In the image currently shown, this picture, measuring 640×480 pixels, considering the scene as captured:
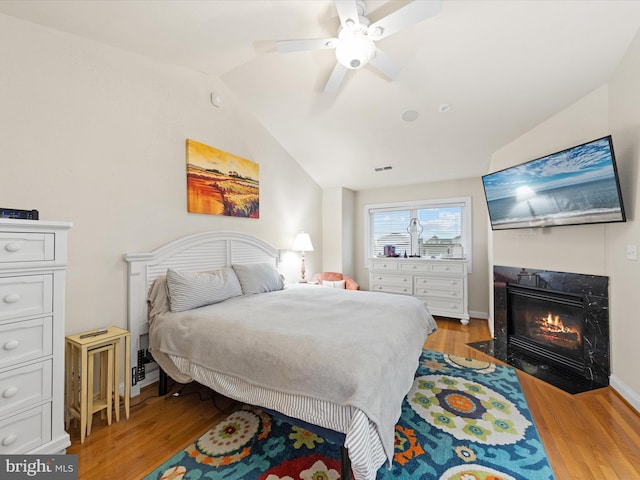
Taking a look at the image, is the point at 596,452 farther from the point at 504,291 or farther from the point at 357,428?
the point at 504,291

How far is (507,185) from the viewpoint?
297 cm

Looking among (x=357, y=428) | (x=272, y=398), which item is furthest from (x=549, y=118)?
(x=272, y=398)

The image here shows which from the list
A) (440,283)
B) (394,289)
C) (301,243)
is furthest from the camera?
(394,289)

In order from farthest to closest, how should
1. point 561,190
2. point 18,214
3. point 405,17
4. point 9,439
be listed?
1. point 561,190
2. point 405,17
3. point 18,214
4. point 9,439

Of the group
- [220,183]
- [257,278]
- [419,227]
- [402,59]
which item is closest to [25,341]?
[257,278]

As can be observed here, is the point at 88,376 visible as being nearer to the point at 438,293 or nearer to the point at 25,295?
the point at 25,295

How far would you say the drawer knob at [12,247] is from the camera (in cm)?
137

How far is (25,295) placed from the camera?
144cm

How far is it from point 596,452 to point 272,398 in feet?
6.31

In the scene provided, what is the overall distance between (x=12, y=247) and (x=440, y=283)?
4.51m

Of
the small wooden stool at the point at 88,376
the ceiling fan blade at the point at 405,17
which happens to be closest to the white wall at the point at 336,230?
the ceiling fan blade at the point at 405,17

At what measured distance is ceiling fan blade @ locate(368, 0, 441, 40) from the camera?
153cm

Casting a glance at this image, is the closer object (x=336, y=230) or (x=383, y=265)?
(x=383, y=265)

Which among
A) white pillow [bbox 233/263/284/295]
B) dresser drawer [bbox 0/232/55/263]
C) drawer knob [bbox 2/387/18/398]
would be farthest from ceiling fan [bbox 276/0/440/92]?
drawer knob [bbox 2/387/18/398]
